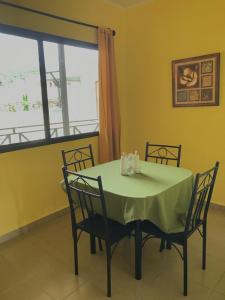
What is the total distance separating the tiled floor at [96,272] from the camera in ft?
6.13

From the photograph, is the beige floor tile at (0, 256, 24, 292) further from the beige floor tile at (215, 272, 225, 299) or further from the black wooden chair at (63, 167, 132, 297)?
the beige floor tile at (215, 272, 225, 299)

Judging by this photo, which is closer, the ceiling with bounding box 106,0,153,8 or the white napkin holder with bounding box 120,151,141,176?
the white napkin holder with bounding box 120,151,141,176

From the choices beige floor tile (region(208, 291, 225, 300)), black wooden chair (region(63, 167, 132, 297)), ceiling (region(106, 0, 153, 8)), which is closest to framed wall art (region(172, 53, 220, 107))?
ceiling (region(106, 0, 153, 8))

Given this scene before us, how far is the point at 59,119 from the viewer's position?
324 centimetres

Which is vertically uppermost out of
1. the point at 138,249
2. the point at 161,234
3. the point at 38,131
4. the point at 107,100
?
the point at 107,100

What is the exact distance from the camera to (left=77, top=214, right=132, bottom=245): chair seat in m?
1.88

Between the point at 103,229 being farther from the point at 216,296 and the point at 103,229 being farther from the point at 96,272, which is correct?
the point at 216,296

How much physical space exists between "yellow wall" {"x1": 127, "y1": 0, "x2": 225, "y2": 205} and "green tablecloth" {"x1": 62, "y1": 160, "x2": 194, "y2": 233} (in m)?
1.15

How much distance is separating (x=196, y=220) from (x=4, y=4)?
8.60 feet

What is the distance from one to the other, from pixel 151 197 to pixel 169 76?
2.13 m

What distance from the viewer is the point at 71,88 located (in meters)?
3.33

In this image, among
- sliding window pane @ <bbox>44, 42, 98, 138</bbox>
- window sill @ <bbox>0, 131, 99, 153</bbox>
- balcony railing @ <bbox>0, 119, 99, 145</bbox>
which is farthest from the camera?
sliding window pane @ <bbox>44, 42, 98, 138</bbox>

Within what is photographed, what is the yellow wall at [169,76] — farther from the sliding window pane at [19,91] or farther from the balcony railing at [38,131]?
the sliding window pane at [19,91]

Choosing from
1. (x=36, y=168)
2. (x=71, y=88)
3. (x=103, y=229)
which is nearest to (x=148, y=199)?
(x=103, y=229)
